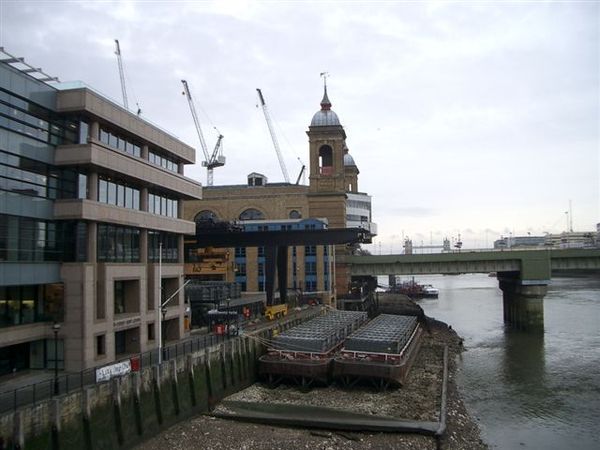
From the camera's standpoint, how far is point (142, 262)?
128 ft

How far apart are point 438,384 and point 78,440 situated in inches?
1062

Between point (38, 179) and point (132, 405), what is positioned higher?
point (38, 179)

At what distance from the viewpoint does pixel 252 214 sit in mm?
90000

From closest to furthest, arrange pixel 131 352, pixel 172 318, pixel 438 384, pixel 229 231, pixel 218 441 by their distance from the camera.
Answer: pixel 218 441 → pixel 131 352 → pixel 438 384 → pixel 172 318 → pixel 229 231

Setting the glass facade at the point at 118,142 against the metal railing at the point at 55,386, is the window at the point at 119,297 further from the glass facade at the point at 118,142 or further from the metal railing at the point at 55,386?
the glass facade at the point at 118,142

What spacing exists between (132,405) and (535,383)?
32.9 metres

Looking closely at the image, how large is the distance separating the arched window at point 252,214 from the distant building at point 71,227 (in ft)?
164

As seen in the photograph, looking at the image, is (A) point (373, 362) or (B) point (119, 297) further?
(A) point (373, 362)

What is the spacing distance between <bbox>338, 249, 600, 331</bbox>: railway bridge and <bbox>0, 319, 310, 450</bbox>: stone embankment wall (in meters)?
49.4

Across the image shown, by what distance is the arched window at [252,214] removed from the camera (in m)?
89.7

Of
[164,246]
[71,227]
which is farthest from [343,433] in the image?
[164,246]

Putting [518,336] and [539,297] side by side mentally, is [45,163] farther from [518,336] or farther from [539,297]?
[539,297]

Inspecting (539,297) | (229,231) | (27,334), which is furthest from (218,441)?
(539,297)

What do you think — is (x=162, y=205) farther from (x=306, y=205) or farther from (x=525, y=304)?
(x=525, y=304)
